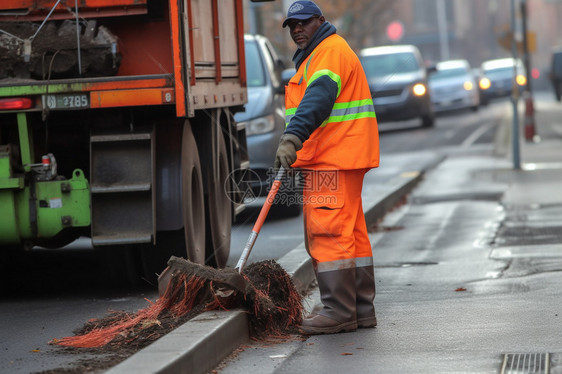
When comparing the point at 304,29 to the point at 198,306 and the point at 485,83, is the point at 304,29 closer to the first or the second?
the point at 198,306

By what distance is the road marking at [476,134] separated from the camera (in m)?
26.0

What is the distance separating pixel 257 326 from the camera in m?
6.67

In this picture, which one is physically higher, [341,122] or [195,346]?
[341,122]

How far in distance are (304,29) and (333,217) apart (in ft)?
3.64

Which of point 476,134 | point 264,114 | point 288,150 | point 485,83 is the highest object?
point 485,83

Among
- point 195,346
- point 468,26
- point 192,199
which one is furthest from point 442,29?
point 195,346

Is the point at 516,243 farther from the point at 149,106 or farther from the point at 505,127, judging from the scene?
the point at 505,127

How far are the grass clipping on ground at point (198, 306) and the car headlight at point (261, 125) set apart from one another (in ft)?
22.1

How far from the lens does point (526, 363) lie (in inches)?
222

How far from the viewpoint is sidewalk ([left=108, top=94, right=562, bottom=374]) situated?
5.74 metres

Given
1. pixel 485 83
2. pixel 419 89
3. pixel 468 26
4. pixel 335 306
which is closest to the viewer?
pixel 335 306

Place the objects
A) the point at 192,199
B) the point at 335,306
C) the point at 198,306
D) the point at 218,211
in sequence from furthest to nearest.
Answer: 1. the point at 218,211
2. the point at 192,199
3. the point at 335,306
4. the point at 198,306

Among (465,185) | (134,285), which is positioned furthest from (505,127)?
(134,285)

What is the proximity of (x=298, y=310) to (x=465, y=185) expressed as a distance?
33.7 ft
